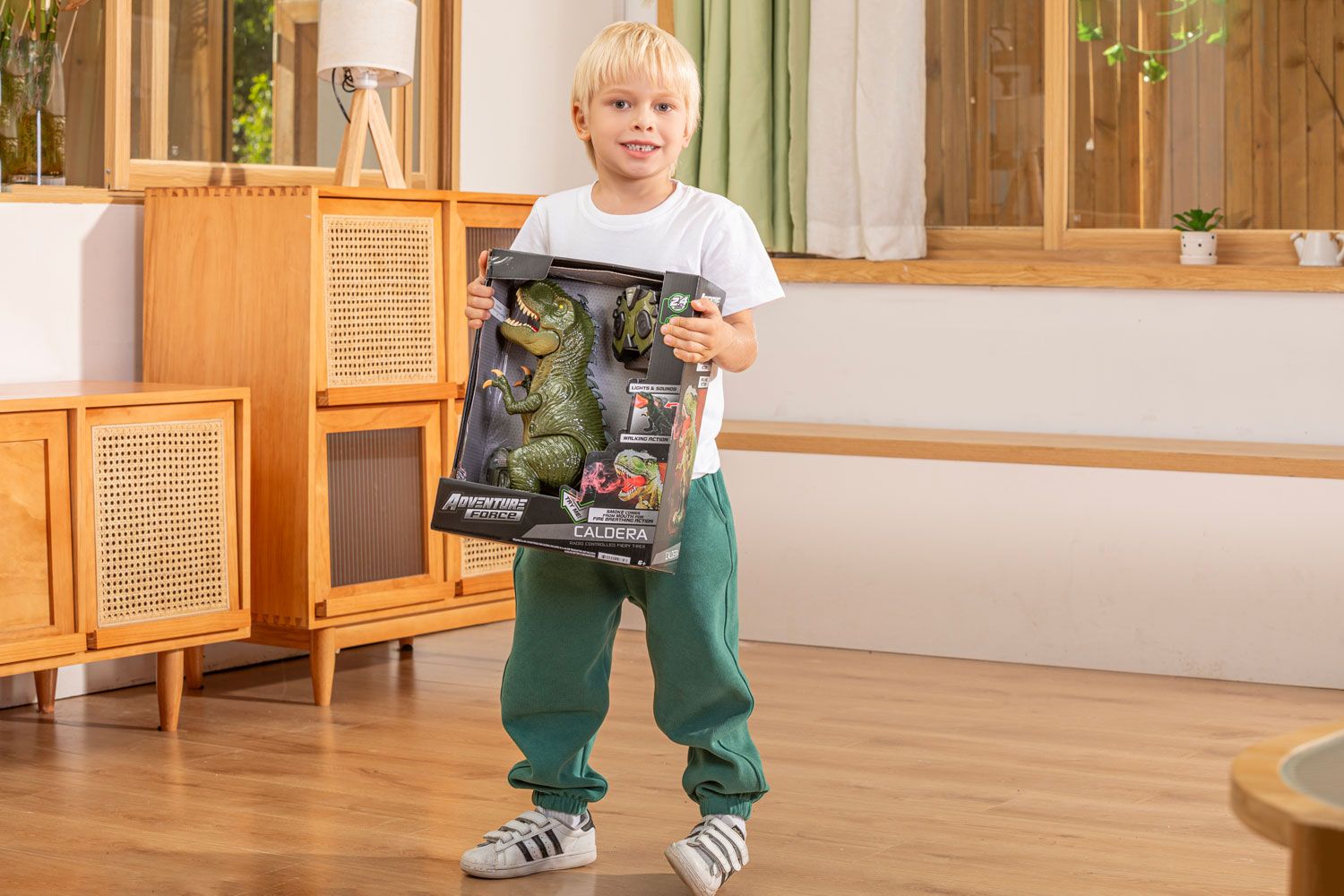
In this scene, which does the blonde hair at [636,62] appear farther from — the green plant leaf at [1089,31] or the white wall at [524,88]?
the green plant leaf at [1089,31]

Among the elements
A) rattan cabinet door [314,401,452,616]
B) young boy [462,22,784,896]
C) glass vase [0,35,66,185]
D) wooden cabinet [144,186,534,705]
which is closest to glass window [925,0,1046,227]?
wooden cabinet [144,186,534,705]

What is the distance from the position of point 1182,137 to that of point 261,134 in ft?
6.96

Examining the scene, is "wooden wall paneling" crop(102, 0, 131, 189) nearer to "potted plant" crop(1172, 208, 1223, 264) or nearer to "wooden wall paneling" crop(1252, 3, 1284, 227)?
"potted plant" crop(1172, 208, 1223, 264)

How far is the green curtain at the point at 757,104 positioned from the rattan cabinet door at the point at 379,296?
3.49 ft

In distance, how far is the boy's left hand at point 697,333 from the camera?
1.85 m

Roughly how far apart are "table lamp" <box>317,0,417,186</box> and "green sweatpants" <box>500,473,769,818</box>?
152 centimetres

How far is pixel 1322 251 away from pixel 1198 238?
27cm

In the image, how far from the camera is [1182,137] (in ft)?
12.8

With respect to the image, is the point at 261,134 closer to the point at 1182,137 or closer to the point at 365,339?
the point at 365,339

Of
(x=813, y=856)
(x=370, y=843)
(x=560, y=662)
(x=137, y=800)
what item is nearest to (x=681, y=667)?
(x=560, y=662)

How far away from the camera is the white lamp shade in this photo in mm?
3332

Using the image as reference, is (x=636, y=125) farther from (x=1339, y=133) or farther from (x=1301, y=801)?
(x=1339, y=133)

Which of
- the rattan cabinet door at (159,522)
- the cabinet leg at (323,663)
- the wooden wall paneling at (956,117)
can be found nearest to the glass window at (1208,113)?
the wooden wall paneling at (956,117)

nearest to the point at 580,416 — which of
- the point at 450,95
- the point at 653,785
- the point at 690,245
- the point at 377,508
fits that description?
the point at 690,245
